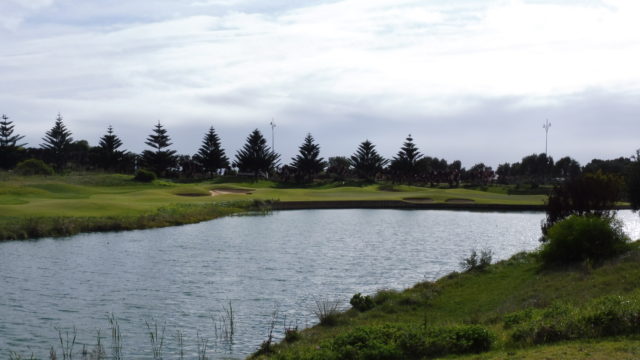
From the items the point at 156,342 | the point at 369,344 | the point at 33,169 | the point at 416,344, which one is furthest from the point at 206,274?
the point at 33,169

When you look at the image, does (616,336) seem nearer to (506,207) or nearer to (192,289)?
(192,289)

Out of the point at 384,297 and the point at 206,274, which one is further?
the point at 206,274

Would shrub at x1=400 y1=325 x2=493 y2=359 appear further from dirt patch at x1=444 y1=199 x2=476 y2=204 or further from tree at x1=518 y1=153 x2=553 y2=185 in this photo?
tree at x1=518 y1=153 x2=553 y2=185

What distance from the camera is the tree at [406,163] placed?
10406cm

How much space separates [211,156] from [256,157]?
7.11 m

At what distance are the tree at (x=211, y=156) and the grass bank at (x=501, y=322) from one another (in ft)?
282

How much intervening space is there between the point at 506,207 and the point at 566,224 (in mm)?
43477

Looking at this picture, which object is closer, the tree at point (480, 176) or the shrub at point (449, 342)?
the shrub at point (449, 342)

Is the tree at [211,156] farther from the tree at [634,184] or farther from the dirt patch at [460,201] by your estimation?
the tree at [634,184]

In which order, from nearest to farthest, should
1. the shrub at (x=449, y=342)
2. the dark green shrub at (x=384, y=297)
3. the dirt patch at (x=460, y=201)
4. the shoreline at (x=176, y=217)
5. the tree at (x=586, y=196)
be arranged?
the shrub at (x=449, y=342), the dark green shrub at (x=384, y=297), the tree at (x=586, y=196), the shoreline at (x=176, y=217), the dirt patch at (x=460, y=201)

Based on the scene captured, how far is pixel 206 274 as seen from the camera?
23094 mm

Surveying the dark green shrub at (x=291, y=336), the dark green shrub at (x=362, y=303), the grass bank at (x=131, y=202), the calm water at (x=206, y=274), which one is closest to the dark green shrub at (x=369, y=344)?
the dark green shrub at (x=291, y=336)

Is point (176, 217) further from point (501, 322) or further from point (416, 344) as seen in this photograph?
point (416, 344)

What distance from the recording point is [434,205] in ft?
209
